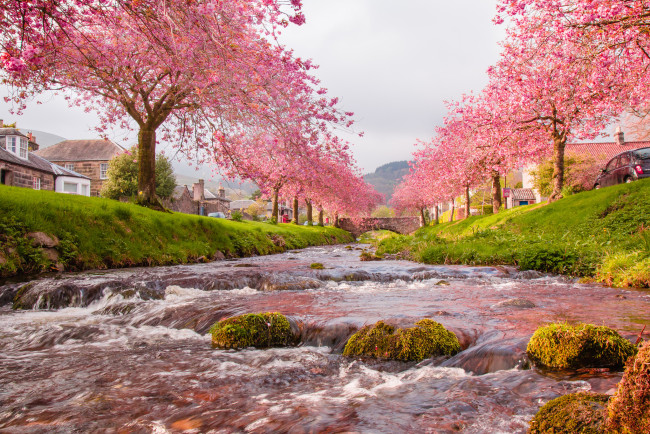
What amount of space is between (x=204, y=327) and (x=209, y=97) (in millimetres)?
8632

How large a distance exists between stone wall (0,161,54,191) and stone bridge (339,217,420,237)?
46.0m

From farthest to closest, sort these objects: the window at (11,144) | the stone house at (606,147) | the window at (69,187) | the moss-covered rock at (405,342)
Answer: the stone house at (606,147)
the window at (69,187)
the window at (11,144)
the moss-covered rock at (405,342)

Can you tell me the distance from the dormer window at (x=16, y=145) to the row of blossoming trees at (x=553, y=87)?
38113 mm

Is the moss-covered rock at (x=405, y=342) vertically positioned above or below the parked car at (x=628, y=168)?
below

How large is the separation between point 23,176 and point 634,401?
44.8m

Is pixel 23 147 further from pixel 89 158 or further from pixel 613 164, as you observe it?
pixel 613 164

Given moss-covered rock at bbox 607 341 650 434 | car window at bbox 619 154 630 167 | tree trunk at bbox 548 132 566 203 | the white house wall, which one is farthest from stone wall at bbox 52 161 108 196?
moss-covered rock at bbox 607 341 650 434

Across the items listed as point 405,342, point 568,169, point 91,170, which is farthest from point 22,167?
point 568,169

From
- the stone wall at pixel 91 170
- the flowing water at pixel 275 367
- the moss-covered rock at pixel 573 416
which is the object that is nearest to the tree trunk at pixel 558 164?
the flowing water at pixel 275 367

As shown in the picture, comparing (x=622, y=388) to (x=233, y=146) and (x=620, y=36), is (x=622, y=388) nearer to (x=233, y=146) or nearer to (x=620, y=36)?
(x=620, y=36)

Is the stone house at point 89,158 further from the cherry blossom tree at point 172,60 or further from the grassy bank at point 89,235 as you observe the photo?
the grassy bank at point 89,235

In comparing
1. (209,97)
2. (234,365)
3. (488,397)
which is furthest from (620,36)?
(234,365)

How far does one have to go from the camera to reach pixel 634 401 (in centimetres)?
171

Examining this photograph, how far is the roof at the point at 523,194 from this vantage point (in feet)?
228
